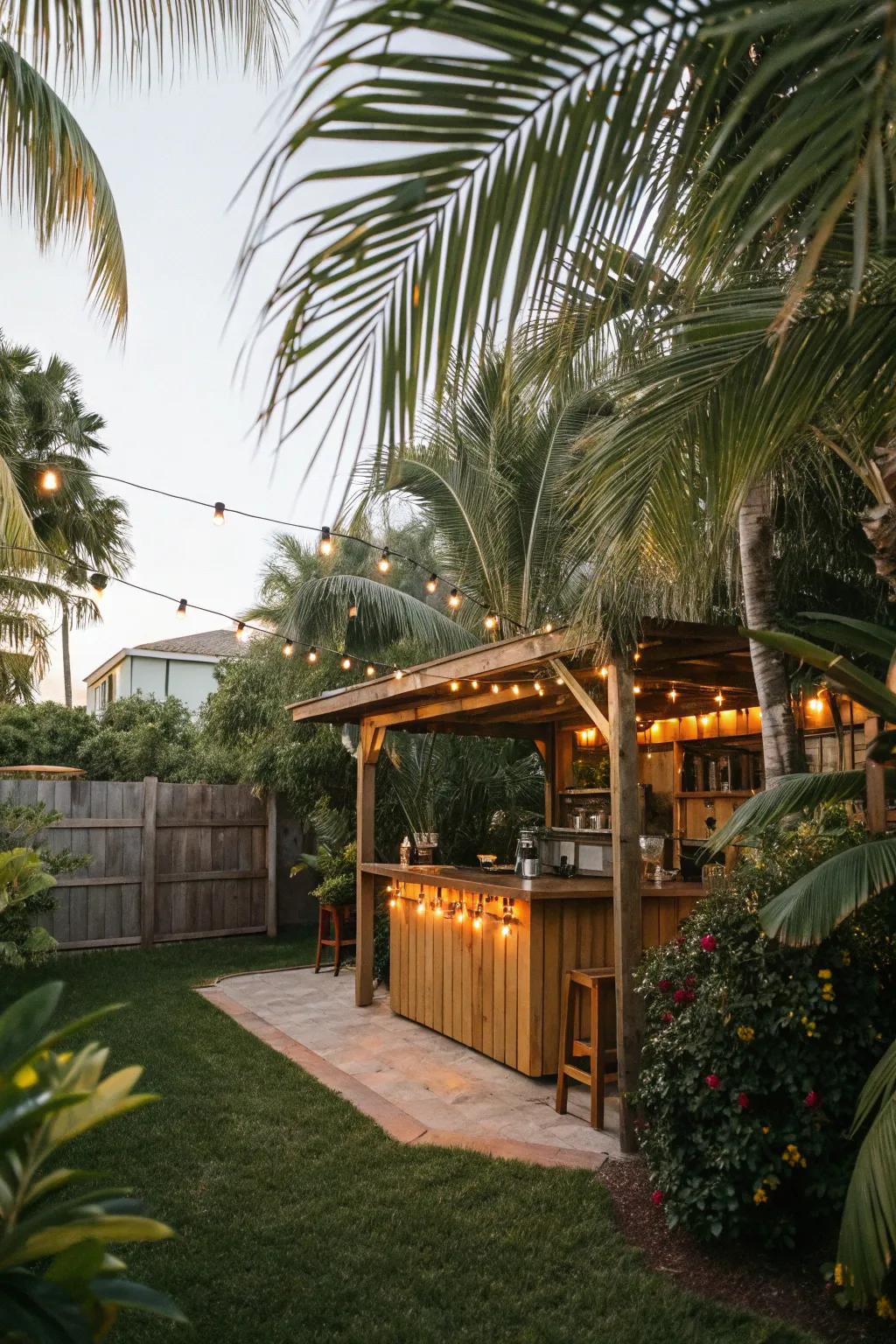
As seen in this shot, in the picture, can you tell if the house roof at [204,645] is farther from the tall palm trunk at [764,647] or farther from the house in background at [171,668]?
the tall palm trunk at [764,647]

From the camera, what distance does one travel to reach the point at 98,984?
27.8 feet

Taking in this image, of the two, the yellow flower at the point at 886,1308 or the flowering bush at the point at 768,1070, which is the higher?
the flowering bush at the point at 768,1070

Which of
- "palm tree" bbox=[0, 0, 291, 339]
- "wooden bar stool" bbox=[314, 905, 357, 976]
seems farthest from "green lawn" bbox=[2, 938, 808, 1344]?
"wooden bar stool" bbox=[314, 905, 357, 976]

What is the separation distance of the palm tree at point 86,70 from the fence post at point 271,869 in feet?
23.7

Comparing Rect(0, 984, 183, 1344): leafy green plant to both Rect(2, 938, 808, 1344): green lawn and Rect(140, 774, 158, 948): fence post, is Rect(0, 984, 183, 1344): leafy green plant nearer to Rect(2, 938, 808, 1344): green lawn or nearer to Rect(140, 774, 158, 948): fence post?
Rect(2, 938, 808, 1344): green lawn

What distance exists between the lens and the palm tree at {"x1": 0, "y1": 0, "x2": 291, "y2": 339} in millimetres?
3725

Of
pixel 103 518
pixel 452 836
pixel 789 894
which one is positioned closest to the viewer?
pixel 789 894

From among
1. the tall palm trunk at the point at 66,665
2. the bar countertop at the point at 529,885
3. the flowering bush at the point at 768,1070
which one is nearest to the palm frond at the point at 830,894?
the flowering bush at the point at 768,1070

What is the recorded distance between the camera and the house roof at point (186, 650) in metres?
21.1

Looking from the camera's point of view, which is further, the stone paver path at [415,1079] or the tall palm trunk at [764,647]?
the stone paver path at [415,1079]

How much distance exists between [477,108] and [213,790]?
10.7 meters

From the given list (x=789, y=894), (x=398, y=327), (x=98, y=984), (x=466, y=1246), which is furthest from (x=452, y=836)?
(x=398, y=327)

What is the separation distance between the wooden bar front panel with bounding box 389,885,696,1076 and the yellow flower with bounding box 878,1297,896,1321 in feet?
10.00

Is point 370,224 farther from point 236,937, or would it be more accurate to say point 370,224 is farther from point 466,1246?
point 236,937
